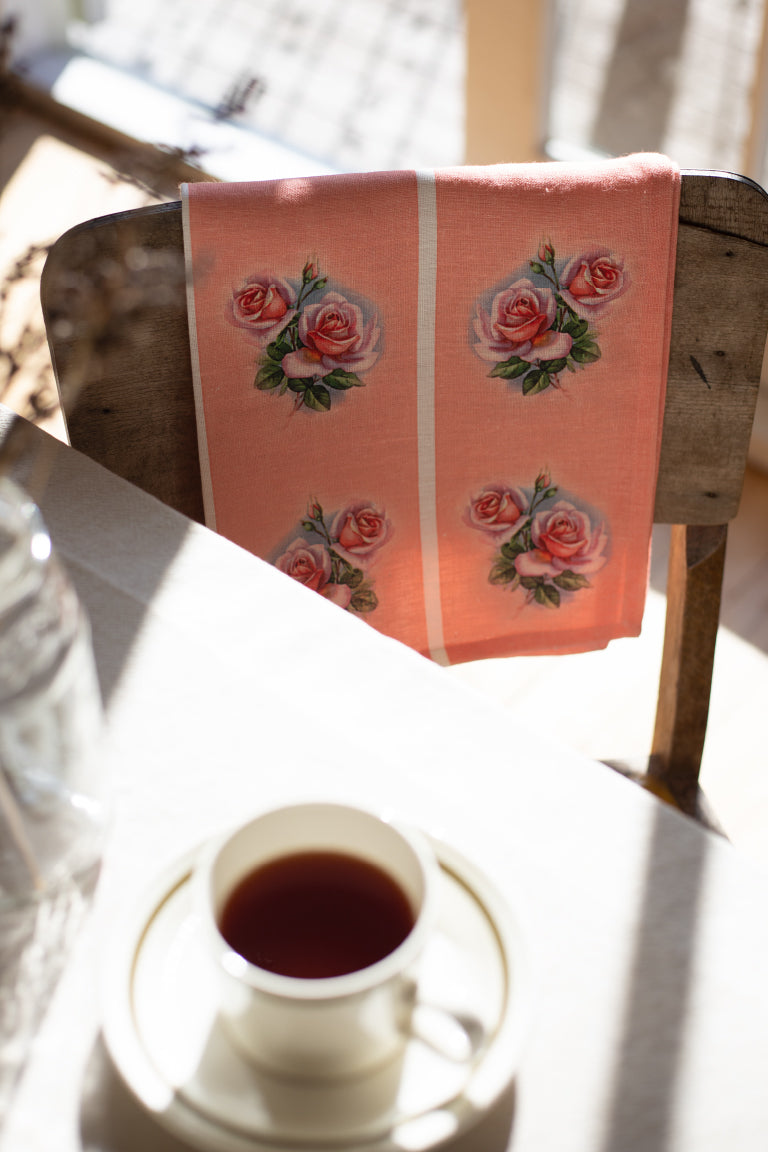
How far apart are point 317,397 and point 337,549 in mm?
135

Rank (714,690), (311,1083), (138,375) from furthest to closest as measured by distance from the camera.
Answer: (714,690)
(138,375)
(311,1083)

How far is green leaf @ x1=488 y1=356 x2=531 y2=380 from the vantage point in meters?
0.84

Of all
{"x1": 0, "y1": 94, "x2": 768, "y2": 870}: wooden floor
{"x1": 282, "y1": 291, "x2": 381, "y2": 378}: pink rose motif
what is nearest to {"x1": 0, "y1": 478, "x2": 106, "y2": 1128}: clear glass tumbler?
{"x1": 282, "y1": 291, "x2": 381, "y2": 378}: pink rose motif

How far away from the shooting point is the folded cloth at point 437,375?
0.77 m

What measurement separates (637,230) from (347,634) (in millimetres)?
355

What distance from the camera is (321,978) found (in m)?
0.45

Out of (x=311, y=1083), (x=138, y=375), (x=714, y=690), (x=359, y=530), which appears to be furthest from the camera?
(x=714, y=690)

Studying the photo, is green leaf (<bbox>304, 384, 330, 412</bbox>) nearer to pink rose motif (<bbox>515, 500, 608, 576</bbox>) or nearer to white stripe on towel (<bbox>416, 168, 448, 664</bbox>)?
white stripe on towel (<bbox>416, 168, 448, 664</bbox>)

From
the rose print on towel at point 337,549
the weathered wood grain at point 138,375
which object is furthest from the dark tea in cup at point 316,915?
the rose print on towel at point 337,549

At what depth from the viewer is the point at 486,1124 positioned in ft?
1.46

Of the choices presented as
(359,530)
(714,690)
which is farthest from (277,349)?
(714,690)

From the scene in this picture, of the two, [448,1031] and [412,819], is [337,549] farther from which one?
[448,1031]

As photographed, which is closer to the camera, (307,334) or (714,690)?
(307,334)

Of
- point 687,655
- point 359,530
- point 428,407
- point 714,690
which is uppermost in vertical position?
point 428,407
